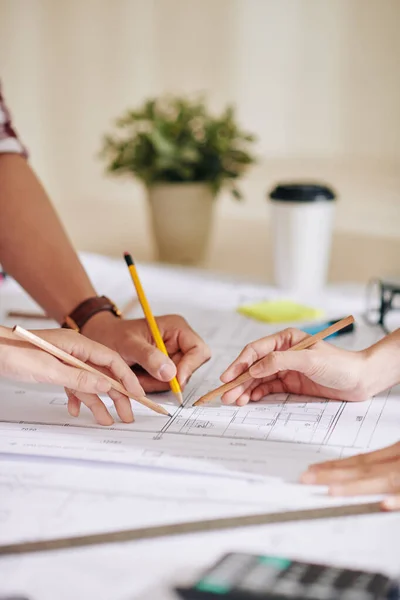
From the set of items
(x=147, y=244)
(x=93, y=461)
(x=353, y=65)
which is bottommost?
(x=147, y=244)

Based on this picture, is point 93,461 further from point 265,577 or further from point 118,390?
point 265,577

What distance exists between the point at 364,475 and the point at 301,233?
27.7 inches

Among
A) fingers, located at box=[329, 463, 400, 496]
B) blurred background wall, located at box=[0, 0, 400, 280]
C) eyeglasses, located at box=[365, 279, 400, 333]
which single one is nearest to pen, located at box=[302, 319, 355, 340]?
eyeglasses, located at box=[365, 279, 400, 333]

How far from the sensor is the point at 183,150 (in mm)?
1464

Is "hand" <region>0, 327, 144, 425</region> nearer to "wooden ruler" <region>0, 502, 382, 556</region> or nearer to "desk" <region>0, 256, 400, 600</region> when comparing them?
"desk" <region>0, 256, 400, 600</region>

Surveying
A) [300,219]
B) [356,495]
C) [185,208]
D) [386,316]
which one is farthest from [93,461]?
[185,208]

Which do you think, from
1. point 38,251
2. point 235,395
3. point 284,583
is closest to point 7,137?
point 38,251

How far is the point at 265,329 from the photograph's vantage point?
3.37 feet

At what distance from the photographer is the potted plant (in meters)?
1.46

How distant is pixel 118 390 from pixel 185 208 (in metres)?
0.80

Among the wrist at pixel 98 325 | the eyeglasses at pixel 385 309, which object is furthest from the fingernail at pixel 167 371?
the eyeglasses at pixel 385 309

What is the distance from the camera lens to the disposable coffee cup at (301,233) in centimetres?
123

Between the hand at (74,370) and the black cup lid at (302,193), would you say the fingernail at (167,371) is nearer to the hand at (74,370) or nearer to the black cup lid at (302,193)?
the hand at (74,370)

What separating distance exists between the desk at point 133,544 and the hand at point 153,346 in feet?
0.53
